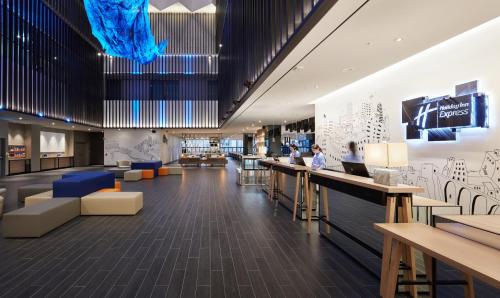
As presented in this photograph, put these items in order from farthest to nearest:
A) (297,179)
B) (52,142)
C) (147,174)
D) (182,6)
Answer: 1. (182,6)
2. (52,142)
3. (147,174)
4. (297,179)

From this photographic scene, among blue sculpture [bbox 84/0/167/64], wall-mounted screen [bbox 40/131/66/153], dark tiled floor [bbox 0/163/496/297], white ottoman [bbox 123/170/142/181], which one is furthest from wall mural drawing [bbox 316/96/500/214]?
wall-mounted screen [bbox 40/131/66/153]

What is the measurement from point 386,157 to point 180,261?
2932 mm

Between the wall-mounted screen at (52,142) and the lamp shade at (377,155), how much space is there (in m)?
19.9

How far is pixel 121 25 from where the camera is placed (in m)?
9.63

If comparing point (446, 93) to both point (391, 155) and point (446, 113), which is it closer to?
point (446, 113)

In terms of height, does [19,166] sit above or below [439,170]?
below

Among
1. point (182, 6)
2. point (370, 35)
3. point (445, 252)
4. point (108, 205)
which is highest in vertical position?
point (182, 6)

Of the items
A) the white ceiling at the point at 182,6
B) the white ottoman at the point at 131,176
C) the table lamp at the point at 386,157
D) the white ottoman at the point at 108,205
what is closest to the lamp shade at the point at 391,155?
the table lamp at the point at 386,157

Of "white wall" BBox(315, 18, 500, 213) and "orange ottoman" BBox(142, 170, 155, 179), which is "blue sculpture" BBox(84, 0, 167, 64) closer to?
"orange ottoman" BBox(142, 170, 155, 179)

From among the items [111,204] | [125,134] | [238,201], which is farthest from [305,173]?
[125,134]

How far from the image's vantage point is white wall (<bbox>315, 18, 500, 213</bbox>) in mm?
4461

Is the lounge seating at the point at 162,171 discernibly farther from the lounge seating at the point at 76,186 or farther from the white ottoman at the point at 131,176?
the lounge seating at the point at 76,186

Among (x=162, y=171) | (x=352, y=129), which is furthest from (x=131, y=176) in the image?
(x=352, y=129)

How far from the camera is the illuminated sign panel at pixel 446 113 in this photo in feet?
15.1
